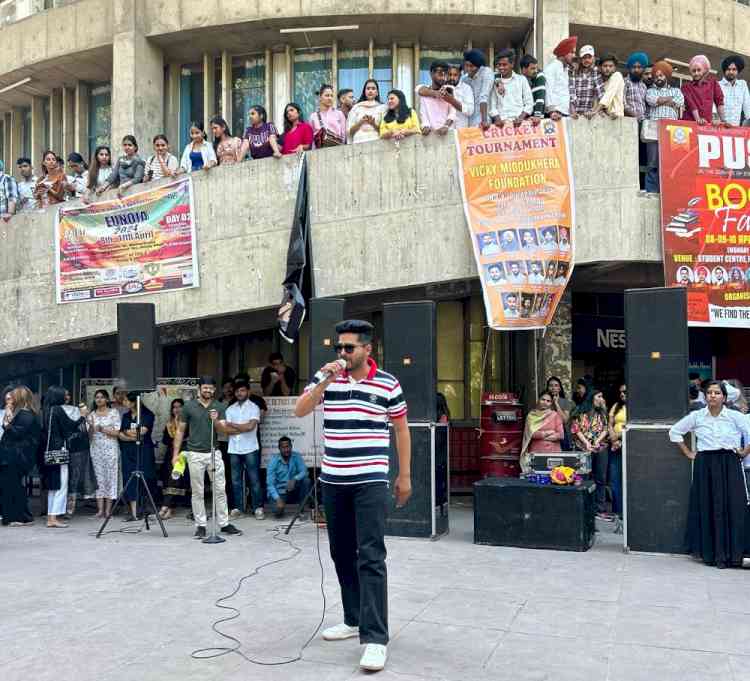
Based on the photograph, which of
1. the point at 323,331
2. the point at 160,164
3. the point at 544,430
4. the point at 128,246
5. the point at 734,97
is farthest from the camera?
the point at 160,164

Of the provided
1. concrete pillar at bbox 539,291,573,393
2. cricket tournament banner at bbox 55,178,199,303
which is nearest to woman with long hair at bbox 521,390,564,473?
concrete pillar at bbox 539,291,573,393

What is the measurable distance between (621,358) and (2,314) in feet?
36.7

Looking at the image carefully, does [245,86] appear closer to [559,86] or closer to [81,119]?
[81,119]

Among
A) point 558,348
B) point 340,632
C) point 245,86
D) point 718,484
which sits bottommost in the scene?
point 340,632

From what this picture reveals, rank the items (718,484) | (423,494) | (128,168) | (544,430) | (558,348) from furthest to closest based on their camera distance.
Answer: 1. (558,348)
2. (128,168)
3. (544,430)
4. (423,494)
5. (718,484)

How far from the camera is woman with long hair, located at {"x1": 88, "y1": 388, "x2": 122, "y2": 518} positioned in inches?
431

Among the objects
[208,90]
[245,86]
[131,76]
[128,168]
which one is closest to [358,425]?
[128,168]

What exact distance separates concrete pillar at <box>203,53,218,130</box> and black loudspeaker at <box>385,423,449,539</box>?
9.60 metres

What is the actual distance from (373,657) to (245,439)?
22.2 ft

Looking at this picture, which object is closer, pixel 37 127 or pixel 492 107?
pixel 492 107

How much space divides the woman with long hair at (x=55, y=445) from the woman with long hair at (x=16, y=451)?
0.20 metres

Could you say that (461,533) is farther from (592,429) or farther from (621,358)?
(621,358)

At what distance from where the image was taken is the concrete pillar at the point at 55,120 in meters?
17.8

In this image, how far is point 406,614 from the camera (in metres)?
5.74
